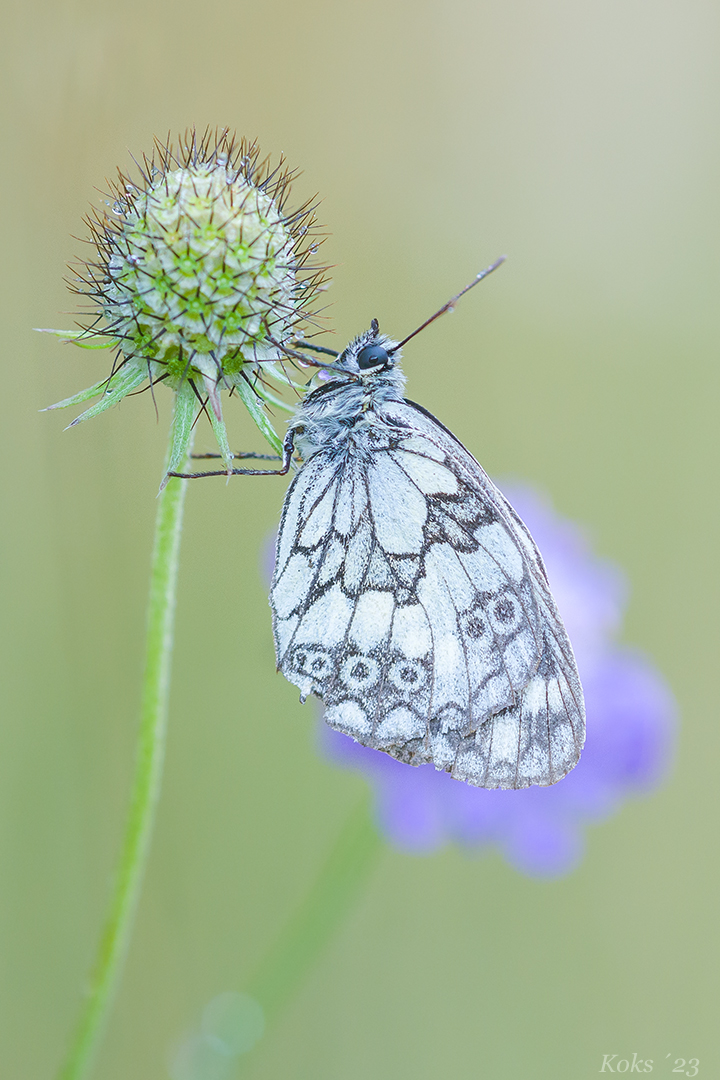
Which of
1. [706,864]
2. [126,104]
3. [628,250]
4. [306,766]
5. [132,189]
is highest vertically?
[628,250]

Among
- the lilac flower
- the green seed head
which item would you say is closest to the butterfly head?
the green seed head

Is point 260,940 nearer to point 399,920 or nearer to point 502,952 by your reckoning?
point 399,920

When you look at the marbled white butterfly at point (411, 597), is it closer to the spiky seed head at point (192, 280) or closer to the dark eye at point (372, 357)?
the dark eye at point (372, 357)

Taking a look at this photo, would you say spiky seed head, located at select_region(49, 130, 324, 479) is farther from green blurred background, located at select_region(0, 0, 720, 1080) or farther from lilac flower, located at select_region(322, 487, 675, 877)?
green blurred background, located at select_region(0, 0, 720, 1080)

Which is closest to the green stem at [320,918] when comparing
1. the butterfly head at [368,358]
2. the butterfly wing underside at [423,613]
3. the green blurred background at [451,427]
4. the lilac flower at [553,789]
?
the lilac flower at [553,789]

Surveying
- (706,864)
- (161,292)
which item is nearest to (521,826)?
(161,292)

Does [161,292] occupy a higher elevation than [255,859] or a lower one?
higher
